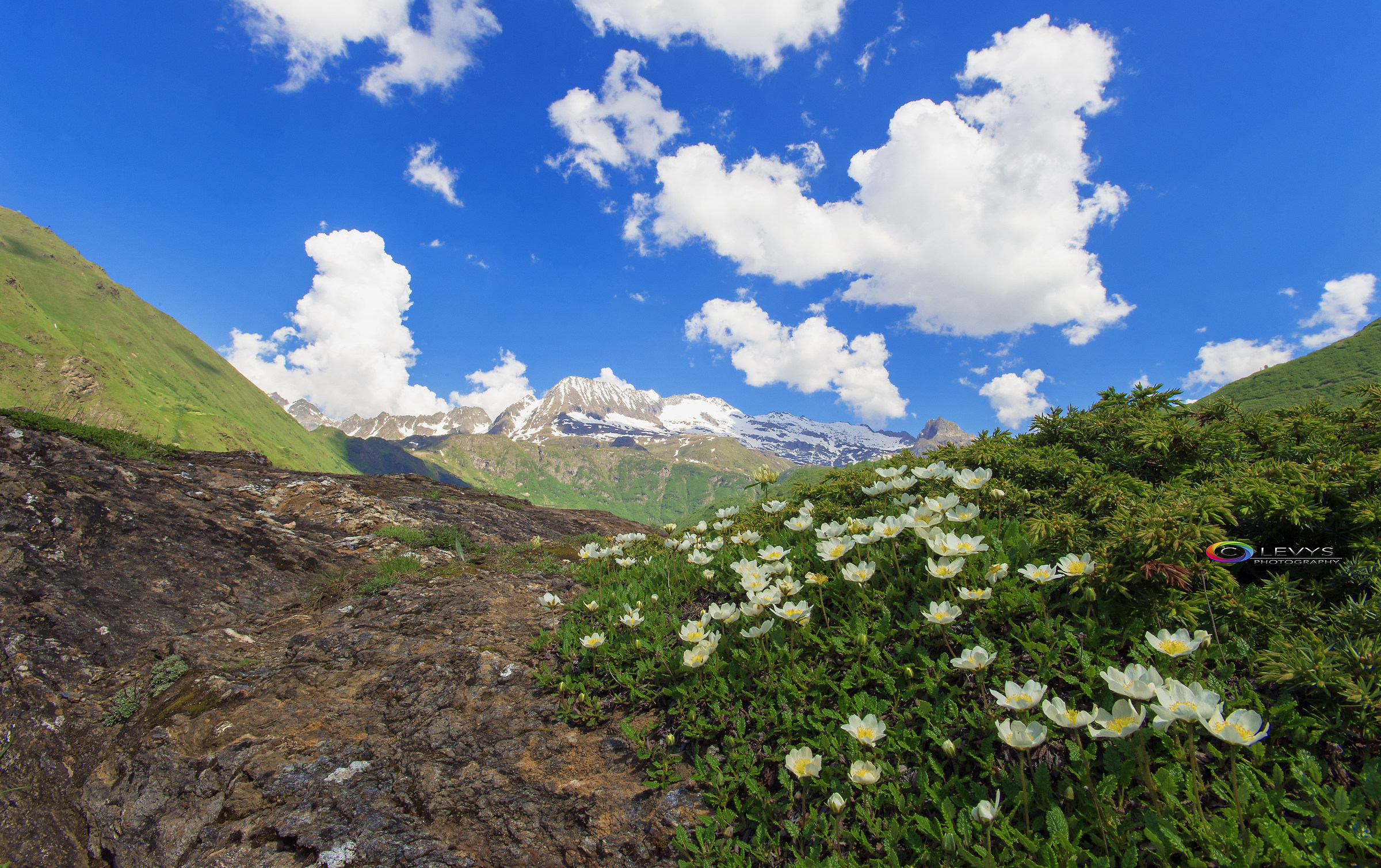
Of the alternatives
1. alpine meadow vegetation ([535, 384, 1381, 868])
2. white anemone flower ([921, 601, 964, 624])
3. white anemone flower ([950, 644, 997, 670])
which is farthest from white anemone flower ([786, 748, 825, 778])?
white anemone flower ([921, 601, 964, 624])

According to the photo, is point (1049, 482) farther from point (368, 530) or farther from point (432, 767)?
point (368, 530)

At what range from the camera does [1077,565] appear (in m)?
3.37

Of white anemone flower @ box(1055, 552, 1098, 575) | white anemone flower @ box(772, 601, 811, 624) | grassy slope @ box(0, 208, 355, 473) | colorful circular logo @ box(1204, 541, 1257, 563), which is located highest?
grassy slope @ box(0, 208, 355, 473)

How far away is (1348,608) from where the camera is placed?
2.72 m

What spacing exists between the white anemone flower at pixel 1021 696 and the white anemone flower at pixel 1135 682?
0.95 ft

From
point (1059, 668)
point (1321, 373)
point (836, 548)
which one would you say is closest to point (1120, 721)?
point (1059, 668)

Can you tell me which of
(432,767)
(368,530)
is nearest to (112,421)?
(368,530)

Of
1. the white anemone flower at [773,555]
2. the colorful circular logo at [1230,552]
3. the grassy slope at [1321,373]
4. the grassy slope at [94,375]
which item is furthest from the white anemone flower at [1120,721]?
the grassy slope at [94,375]

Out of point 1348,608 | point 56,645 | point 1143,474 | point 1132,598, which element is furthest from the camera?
point 56,645

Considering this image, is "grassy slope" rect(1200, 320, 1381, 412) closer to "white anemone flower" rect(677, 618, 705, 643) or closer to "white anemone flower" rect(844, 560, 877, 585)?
"white anemone flower" rect(844, 560, 877, 585)

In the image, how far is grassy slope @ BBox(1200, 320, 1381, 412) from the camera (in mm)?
68750

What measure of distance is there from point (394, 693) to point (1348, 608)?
667cm

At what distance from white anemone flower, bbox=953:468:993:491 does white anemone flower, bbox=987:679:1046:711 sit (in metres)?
2.17

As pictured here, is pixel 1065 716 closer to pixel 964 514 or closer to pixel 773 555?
pixel 964 514
